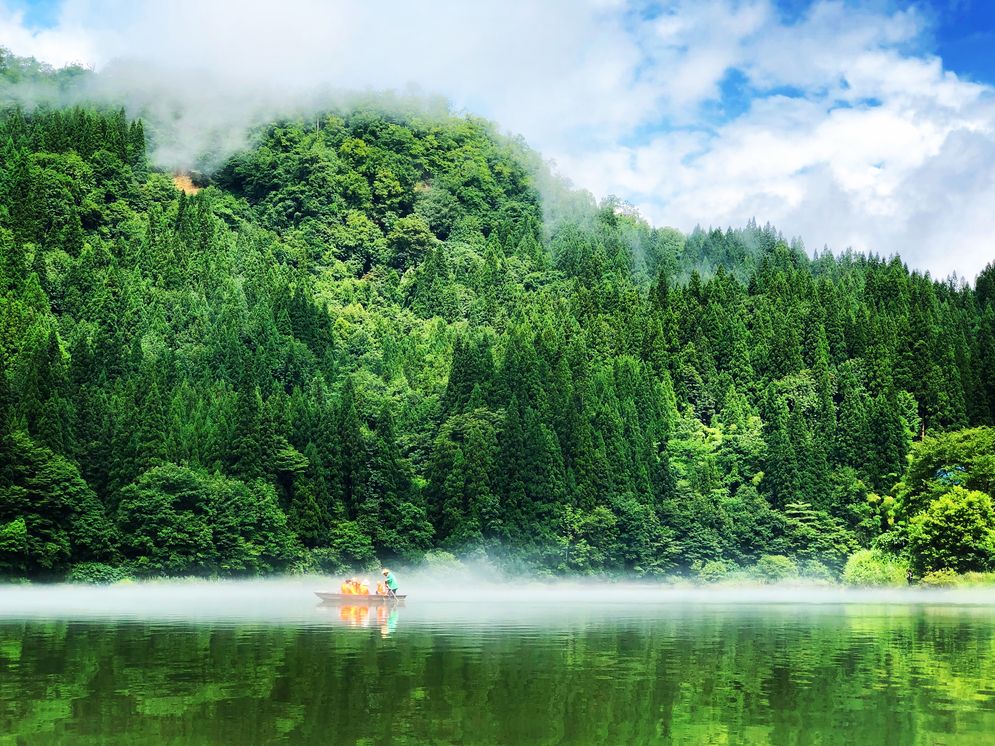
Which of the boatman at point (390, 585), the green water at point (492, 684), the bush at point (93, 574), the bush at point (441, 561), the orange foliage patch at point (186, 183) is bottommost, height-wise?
the green water at point (492, 684)

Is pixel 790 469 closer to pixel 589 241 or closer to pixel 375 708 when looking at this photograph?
pixel 589 241

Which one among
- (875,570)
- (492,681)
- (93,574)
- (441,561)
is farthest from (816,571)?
(492,681)

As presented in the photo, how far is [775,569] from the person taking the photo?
103m

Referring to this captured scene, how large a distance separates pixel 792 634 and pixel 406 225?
15287 centimetres

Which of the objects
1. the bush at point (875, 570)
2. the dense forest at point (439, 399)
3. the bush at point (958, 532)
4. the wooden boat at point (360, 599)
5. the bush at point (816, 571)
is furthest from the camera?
the bush at point (816, 571)

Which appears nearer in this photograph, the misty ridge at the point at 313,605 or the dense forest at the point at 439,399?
the misty ridge at the point at 313,605

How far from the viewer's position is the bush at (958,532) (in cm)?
7238

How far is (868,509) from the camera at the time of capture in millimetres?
107688

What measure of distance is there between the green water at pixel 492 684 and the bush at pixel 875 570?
147 ft

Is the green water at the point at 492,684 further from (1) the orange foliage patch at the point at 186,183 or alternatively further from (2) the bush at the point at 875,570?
(1) the orange foliage patch at the point at 186,183

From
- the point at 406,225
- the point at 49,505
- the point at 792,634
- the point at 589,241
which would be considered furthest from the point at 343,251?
the point at 792,634

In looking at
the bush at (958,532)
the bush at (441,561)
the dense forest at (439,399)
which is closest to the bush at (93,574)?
the dense forest at (439,399)

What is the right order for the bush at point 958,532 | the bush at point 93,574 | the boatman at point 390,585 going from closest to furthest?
the boatman at point 390,585, the bush at point 958,532, the bush at point 93,574

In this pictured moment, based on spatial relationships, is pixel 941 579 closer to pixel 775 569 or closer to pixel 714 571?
pixel 775 569
